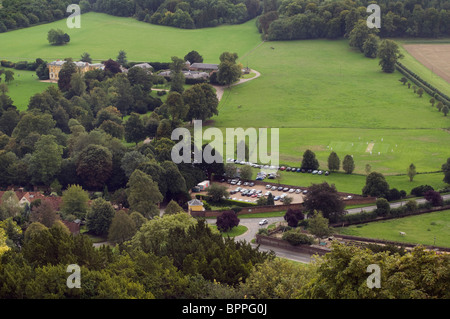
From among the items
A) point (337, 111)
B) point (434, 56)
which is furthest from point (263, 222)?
point (434, 56)

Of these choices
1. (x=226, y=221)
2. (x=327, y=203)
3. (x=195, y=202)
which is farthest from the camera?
(x=195, y=202)

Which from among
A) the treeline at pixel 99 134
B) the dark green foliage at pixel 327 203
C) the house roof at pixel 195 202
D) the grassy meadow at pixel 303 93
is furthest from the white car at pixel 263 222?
the grassy meadow at pixel 303 93

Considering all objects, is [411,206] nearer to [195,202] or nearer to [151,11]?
[195,202]

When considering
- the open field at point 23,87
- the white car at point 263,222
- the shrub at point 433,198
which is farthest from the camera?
the open field at point 23,87

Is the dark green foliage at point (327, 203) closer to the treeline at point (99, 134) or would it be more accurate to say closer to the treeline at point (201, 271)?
the treeline at point (201, 271)
